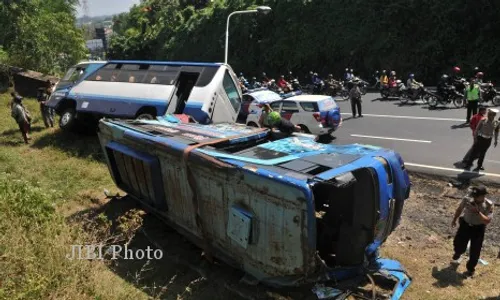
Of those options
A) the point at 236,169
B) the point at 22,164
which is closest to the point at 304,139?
the point at 236,169

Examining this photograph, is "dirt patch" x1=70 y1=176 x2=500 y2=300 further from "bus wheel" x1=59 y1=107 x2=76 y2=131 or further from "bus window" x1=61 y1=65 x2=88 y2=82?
"bus window" x1=61 y1=65 x2=88 y2=82

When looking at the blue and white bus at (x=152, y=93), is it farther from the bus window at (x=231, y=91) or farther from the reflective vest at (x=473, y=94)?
the reflective vest at (x=473, y=94)

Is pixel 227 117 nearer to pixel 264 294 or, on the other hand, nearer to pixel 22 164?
pixel 22 164

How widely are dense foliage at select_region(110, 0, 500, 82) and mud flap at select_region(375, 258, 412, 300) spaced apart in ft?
67.4

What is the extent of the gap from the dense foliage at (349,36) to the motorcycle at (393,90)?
217 inches

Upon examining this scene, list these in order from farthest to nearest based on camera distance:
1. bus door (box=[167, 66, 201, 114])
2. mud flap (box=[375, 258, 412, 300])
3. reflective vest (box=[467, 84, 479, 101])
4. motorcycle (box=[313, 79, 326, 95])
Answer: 1. motorcycle (box=[313, 79, 326, 95])
2. reflective vest (box=[467, 84, 479, 101])
3. bus door (box=[167, 66, 201, 114])
4. mud flap (box=[375, 258, 412, 300])

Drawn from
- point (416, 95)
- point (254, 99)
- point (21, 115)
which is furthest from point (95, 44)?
point (21, 115)

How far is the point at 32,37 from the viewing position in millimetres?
24375

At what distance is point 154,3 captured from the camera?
70.2 meters

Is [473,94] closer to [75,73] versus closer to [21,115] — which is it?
[75,73]

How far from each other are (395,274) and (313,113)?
27.4ft

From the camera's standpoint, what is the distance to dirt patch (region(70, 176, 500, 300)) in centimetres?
595

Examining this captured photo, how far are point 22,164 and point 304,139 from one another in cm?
842

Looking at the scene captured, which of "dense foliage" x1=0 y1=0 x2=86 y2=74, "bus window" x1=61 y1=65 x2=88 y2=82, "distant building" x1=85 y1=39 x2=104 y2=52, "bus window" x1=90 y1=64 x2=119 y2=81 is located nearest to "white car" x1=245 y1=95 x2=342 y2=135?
"bus window" x1=90 y1=64 x2=119 y2=81
